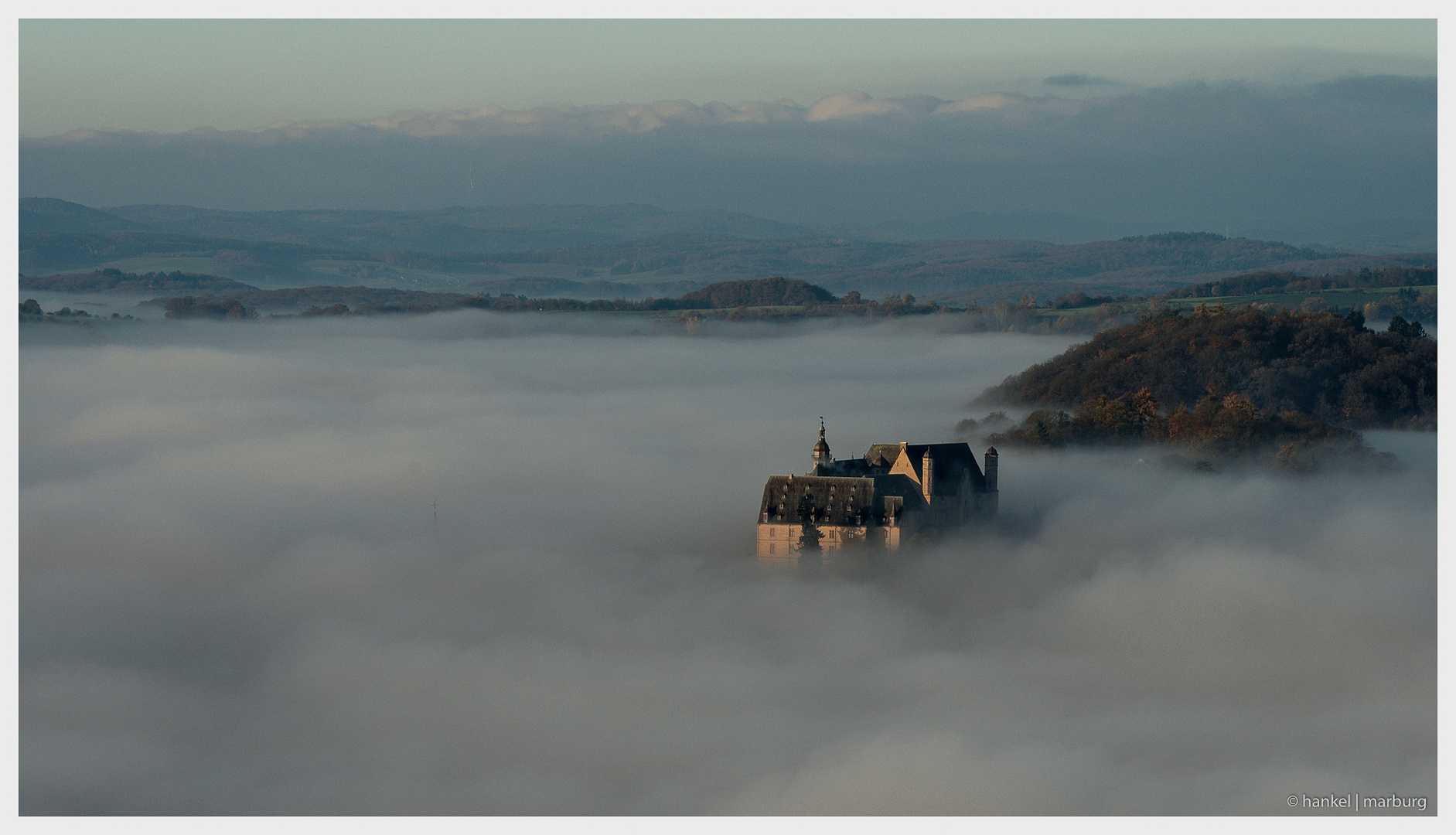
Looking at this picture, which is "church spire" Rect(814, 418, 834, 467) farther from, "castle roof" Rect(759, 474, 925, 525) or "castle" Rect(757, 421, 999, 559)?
"castle roof" Rect(759, 474, 925, 525)

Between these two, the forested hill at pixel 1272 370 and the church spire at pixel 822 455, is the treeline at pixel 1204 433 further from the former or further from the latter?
the church spire at pixel 822 455

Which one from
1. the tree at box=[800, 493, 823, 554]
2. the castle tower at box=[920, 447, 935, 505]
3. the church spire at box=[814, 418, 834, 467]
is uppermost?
Result: the church spire at box=[814, 418, 834, 467]

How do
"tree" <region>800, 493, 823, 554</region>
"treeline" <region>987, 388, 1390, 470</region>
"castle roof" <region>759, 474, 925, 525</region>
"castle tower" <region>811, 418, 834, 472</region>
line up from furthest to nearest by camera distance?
A: 1. "treeline" <region>987, 388, 1390, 470</region>
2. "castle tower" <region>811, 418, 834, 472</region>
3. "tree" <region>800, 493, 823, 554</region>
4. "castle roof" <region>759, 474, 925, 525</region>

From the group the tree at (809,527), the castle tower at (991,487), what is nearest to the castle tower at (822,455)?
the tree at (809,527)

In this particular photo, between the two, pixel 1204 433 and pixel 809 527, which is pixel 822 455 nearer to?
→ pixel 809 527

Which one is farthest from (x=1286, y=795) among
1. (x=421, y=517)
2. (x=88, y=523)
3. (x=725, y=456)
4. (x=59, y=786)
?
(x=88, y=523)

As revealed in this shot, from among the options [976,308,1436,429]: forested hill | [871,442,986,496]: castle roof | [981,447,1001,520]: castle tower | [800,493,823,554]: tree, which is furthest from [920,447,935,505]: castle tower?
[976,308,1436,429]: forested hill

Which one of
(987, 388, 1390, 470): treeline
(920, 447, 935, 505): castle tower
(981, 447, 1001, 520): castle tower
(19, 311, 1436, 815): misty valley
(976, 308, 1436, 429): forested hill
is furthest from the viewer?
(976, 308, 1436, 429): forested hill
